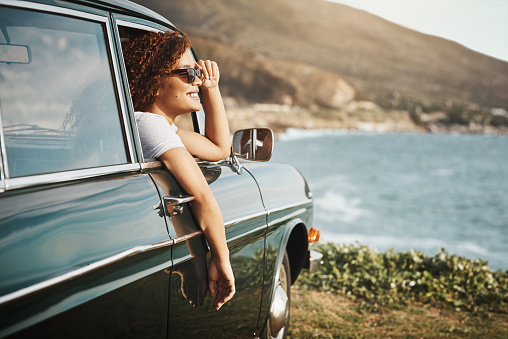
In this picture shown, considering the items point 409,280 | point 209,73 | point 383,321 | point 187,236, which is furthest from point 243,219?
point 409,280

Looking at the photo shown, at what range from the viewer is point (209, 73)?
2.48 m

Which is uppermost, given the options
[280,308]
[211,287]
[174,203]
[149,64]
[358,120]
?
[149,64]

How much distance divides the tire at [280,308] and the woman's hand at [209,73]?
1.33 m

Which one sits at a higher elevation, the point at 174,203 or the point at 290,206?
the point at 174,203

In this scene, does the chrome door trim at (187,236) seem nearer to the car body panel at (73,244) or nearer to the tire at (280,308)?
the car body panel at (73,244)

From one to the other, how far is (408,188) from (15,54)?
7474 centimetres

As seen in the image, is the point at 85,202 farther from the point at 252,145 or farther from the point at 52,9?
the point at 252,145

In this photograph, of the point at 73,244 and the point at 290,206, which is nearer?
the point at 73,244

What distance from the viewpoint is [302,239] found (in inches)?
149

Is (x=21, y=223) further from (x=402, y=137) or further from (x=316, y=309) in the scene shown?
(x=402, y=137)

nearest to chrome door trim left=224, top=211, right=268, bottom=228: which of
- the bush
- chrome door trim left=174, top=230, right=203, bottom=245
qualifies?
chrome door trim left=174, top=230, right=203, bottom=245

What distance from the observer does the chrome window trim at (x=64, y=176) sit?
5.08 feet

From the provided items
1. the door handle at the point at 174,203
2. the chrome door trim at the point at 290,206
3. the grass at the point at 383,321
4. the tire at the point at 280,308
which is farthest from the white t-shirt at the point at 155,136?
the grass at the point at 383,321

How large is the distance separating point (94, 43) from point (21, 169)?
0.61m
